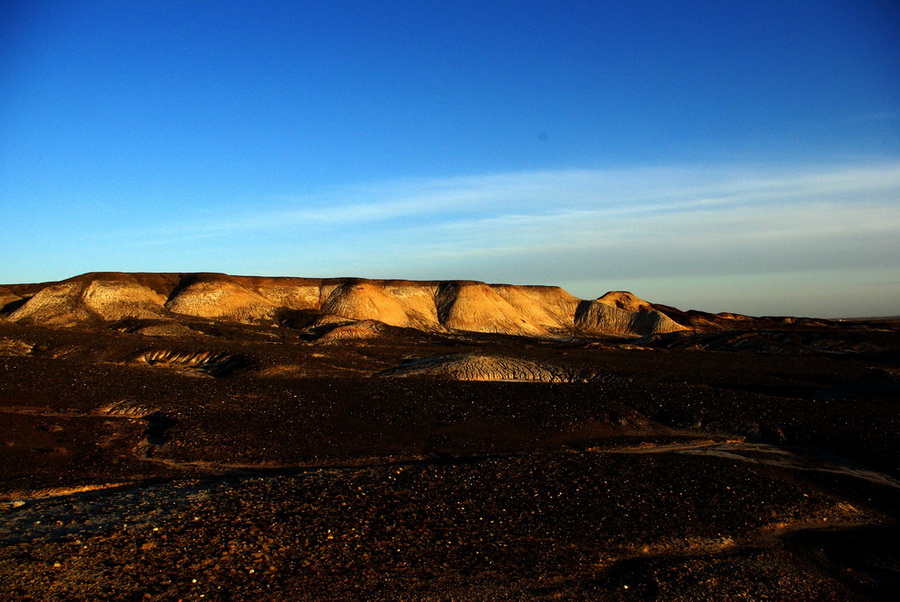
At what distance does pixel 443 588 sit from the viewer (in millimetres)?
10633

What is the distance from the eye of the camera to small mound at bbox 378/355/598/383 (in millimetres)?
37594

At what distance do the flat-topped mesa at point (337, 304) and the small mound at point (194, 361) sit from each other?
25159mm

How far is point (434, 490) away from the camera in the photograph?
15.1 meters

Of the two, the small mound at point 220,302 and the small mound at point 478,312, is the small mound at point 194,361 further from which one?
the small mound at point 478,312

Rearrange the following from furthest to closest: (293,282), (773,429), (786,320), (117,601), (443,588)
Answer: (786,320), (293,282), (773,429), (443,588), (117,601)

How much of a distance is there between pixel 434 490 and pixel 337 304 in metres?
65.1

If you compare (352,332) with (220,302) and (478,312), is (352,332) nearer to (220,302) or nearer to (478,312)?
(220,302)

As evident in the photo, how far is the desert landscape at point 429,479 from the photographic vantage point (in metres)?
11.1

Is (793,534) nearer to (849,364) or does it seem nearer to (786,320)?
(849,364)

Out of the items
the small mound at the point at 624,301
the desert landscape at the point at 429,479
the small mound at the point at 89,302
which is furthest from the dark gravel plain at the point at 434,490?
the small mound at the point at 624,301

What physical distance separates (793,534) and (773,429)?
10677mm

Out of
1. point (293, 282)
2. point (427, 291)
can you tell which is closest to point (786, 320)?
point (427, 291)

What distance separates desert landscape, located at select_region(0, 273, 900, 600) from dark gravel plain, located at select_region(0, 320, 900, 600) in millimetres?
67

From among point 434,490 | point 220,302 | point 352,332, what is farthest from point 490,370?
point 220,302
